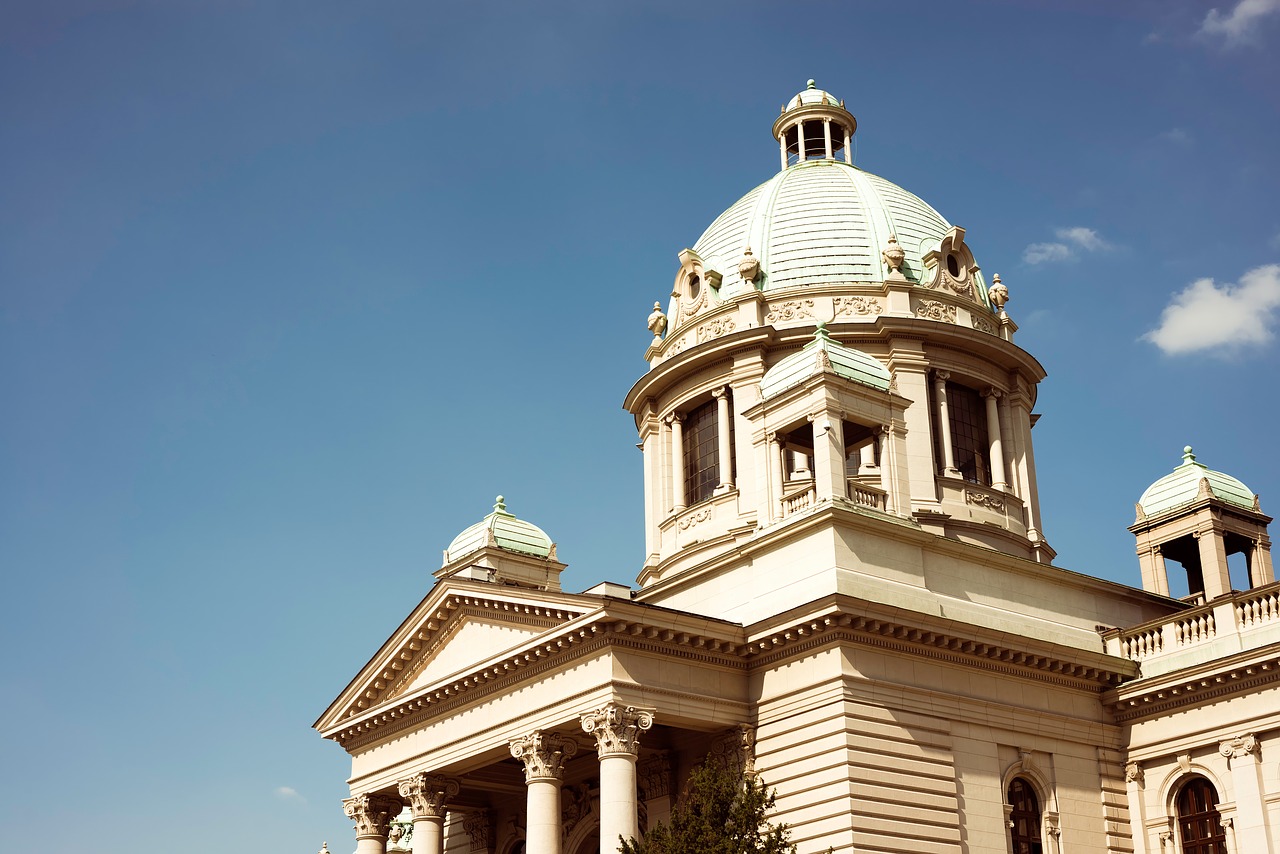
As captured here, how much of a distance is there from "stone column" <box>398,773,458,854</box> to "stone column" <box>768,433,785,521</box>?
10336 millimetres

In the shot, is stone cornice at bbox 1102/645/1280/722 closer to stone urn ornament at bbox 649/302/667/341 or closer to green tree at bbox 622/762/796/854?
green tree at bbox 622/762/796/854

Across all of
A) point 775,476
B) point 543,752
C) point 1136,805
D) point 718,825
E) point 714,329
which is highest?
point 714,329

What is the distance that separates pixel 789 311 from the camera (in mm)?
43656

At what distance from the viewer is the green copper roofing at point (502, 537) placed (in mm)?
46094

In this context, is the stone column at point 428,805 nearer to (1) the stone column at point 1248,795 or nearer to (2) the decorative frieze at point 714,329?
(2) the decorative frieze at point 714,329

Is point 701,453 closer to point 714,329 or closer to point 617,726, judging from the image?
point 714,329

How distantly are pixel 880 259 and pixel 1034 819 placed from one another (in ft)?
59.7

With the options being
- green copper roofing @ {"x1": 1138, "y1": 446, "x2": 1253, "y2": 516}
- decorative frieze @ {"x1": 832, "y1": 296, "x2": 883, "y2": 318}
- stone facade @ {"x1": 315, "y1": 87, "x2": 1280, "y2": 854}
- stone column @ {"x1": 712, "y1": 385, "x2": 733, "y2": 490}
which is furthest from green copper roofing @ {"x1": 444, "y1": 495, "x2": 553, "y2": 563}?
green copper roofing @ {"x1": 1138, "y1": 446, "x2": 1253, "y2": 516}

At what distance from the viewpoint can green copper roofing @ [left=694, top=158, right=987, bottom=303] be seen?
147 ft

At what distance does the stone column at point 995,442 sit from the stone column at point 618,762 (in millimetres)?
16351

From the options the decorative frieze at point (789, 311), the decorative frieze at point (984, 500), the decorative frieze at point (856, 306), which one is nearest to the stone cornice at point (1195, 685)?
the decorative frieze at point (984, 500)

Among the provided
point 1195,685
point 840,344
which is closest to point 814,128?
point 840,344

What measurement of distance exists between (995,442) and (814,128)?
14.1 meters

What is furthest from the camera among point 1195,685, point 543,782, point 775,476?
point 775,476
